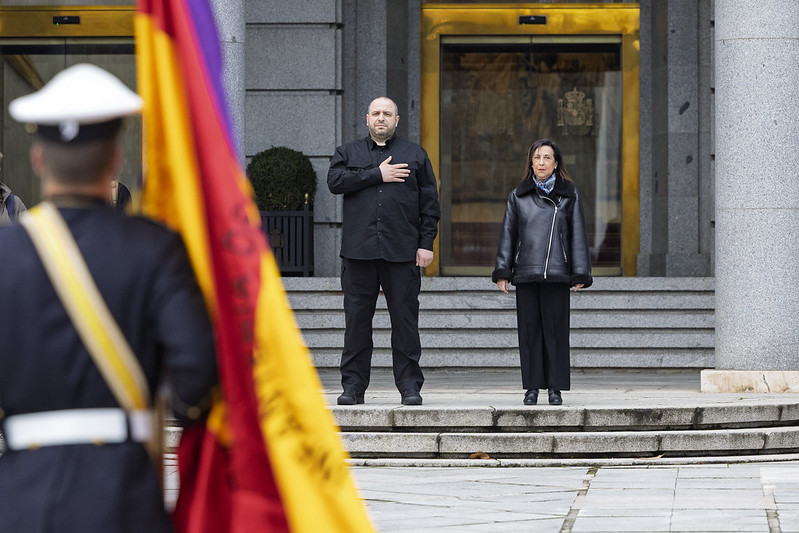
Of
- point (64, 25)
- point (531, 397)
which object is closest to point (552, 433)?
point (531, 397)

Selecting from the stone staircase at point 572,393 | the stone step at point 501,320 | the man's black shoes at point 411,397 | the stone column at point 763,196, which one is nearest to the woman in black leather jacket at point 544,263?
the stone staircase at point 572,393

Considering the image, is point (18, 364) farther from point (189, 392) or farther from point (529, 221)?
point (529, 221)

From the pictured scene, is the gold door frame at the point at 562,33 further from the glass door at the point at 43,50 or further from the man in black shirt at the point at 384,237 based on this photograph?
the man in black shirt at the point at 384,237

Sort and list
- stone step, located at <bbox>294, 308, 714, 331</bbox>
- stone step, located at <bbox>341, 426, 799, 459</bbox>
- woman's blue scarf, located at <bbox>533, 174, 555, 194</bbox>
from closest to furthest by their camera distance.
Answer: stone step, located at <bbox>341, 426, 799, 459</bbox> → woman's blue scarf, located at <bbox>533, 174, 555, 194</bbox> → stone step, located at <bbox>294, 308, 714, 331</bbox>

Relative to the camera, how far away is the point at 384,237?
29.8 ft

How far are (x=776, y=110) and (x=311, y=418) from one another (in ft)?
30.4

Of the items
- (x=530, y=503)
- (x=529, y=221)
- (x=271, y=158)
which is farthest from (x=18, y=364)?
(x=271, y=158)

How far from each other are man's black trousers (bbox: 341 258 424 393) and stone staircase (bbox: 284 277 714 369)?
158 inches

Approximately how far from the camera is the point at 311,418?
2.59 m

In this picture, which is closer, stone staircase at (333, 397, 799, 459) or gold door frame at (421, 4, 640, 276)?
stone staircase at (333, 397, 799, 459)

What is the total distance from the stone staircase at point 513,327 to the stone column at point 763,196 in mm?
2189

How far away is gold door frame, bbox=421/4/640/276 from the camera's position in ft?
57.9

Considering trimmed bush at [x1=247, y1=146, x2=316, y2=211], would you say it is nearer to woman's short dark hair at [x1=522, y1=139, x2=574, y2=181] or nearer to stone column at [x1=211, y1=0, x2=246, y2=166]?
stone column at [x1=211, y1=0, x2=246, y2=166]

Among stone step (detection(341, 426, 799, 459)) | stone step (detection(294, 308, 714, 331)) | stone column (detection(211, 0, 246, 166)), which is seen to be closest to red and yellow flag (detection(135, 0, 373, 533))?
stone step (detection(341, 426, 799, 459))
